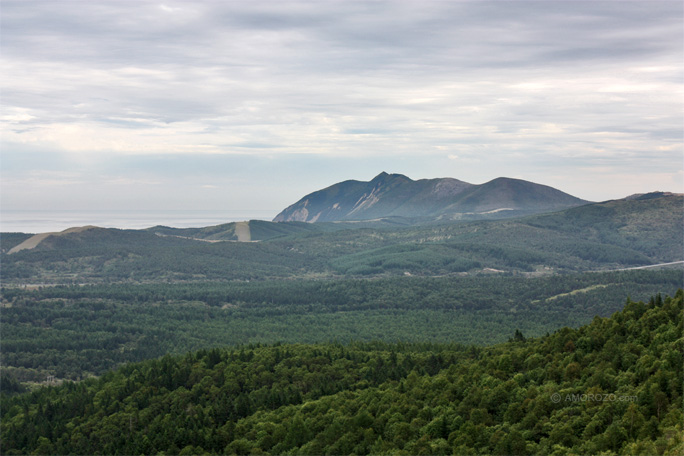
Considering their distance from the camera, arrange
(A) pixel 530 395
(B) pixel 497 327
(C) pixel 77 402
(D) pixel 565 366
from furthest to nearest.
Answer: (B) pixel 497 327 → (C) pixel 77 402 → (D) pixel 565 366 → (A) pixel 530 395

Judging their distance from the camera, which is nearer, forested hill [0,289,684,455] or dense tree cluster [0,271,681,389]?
forested hill [0,289,684,455]

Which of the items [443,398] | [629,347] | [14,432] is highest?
[629,347]

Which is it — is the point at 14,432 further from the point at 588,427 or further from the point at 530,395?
the point at 588,427

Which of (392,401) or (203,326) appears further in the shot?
(203,326)

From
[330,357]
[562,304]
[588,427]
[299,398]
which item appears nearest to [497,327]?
[562,304]

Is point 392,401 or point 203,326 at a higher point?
point 392,401

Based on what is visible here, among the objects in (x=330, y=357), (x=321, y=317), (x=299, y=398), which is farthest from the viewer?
(x=321, y=317)

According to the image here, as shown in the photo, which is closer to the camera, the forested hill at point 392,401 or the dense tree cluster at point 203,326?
the forested hill at point 392,401

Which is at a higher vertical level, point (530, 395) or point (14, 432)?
point (530, 395)
